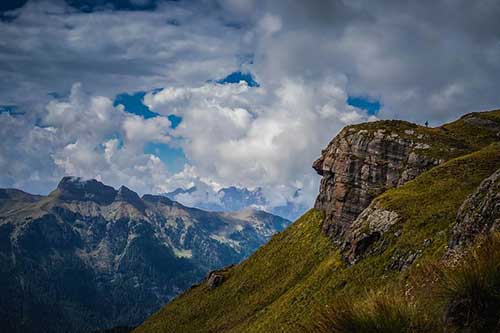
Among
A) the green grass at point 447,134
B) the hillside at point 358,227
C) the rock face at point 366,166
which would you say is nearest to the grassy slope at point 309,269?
the hillside at point 358,227

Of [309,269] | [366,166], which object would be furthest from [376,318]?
[366,166]

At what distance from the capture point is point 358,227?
90.6 meters

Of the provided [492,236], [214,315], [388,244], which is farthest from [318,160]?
[492,236]

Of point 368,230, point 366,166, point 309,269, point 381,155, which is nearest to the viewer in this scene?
point 368,230

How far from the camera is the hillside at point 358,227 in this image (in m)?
75.0

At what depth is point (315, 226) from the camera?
142 m

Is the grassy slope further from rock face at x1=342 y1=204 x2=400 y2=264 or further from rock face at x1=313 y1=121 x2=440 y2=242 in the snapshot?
rock face at x1=313 y1=121 x2=440 y2=242

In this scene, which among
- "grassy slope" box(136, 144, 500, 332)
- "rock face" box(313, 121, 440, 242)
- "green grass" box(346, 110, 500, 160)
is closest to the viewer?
"grassy slope" box(136, 144, 500, 332)

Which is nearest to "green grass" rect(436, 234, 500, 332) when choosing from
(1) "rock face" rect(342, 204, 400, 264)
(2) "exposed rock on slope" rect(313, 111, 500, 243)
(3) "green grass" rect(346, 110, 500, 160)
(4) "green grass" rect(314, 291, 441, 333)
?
Result: (4) "green grass" rect(314, 291, 441, 333)

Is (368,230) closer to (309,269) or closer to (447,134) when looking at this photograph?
(309,269)

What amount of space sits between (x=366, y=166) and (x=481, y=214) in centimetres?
10448

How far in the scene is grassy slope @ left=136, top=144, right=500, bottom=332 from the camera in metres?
71.4

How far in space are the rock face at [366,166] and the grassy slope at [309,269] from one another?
9.78 metres

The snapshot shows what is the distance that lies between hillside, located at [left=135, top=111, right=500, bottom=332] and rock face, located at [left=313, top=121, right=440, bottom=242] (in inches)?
11.8
